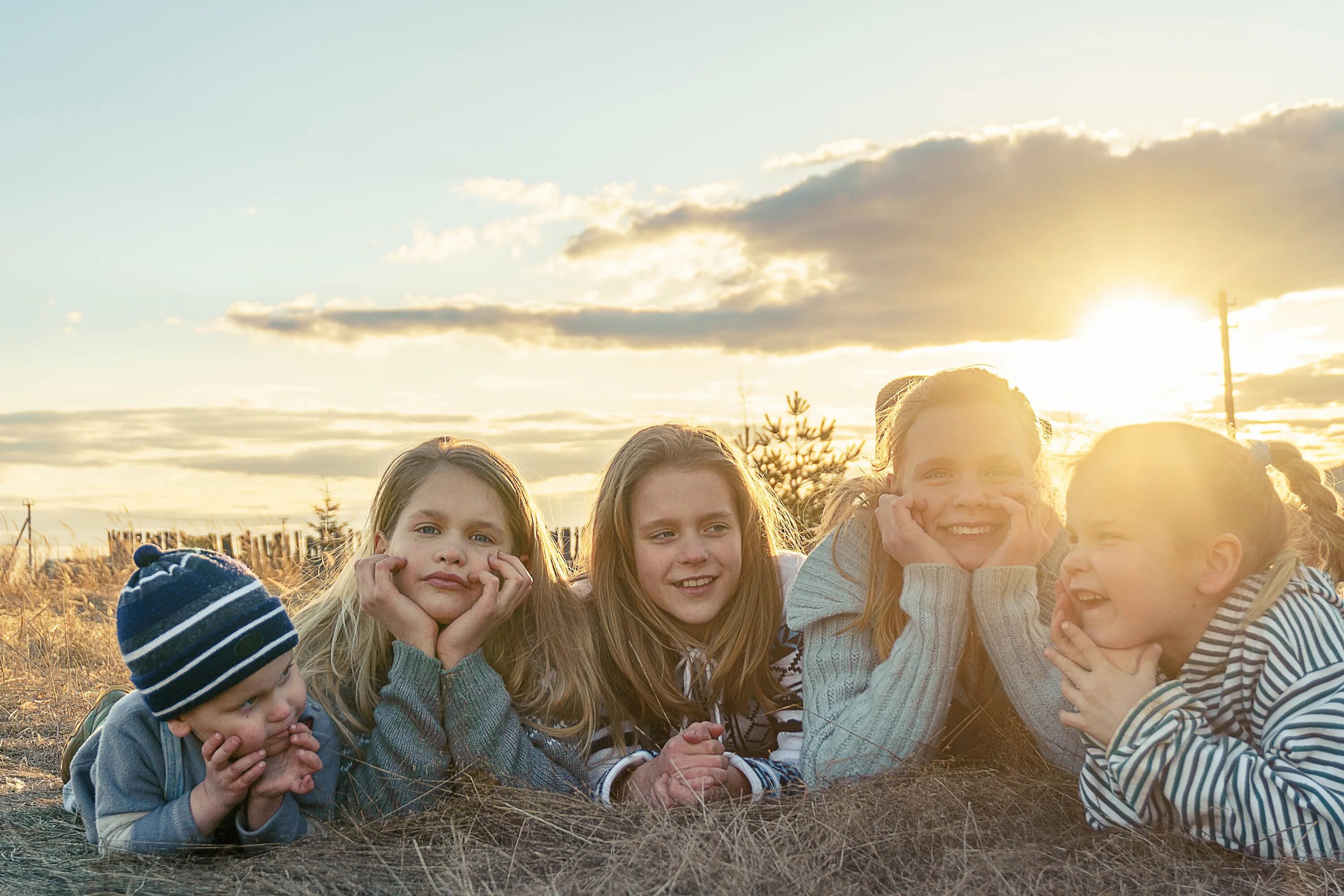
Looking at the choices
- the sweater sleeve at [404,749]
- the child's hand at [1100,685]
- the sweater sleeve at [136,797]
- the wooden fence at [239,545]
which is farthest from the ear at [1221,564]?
the wooden fence at [239,545]

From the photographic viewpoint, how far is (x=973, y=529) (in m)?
3.68

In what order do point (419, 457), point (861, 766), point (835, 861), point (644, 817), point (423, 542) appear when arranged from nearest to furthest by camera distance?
point (835, 861)
point (644, 817)
point (861, 766)
point (423, 542)
point (419, 457)

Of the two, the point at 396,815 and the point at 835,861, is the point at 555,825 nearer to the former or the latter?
the point at 396,815

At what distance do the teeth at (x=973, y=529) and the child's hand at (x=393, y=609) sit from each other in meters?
1.90

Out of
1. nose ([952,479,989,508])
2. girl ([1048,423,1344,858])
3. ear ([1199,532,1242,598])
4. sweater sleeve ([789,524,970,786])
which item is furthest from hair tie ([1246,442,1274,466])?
sweater sleeve ([789,524,970,786])

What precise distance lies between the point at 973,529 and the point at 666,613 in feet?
4.03

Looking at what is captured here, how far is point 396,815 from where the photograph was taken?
3.59 metres

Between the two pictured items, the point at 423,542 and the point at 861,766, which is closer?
the point at 861,766

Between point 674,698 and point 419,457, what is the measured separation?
1381 mm

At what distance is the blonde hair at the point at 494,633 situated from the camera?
3908 millimetres

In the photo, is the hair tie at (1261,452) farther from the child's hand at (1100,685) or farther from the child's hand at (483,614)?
the child's hand at (483,614)

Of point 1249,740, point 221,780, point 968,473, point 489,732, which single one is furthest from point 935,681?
point 221,780

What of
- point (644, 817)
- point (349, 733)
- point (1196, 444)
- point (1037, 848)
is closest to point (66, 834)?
point (349, 733)

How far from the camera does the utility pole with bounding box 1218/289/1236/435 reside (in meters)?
26.4
